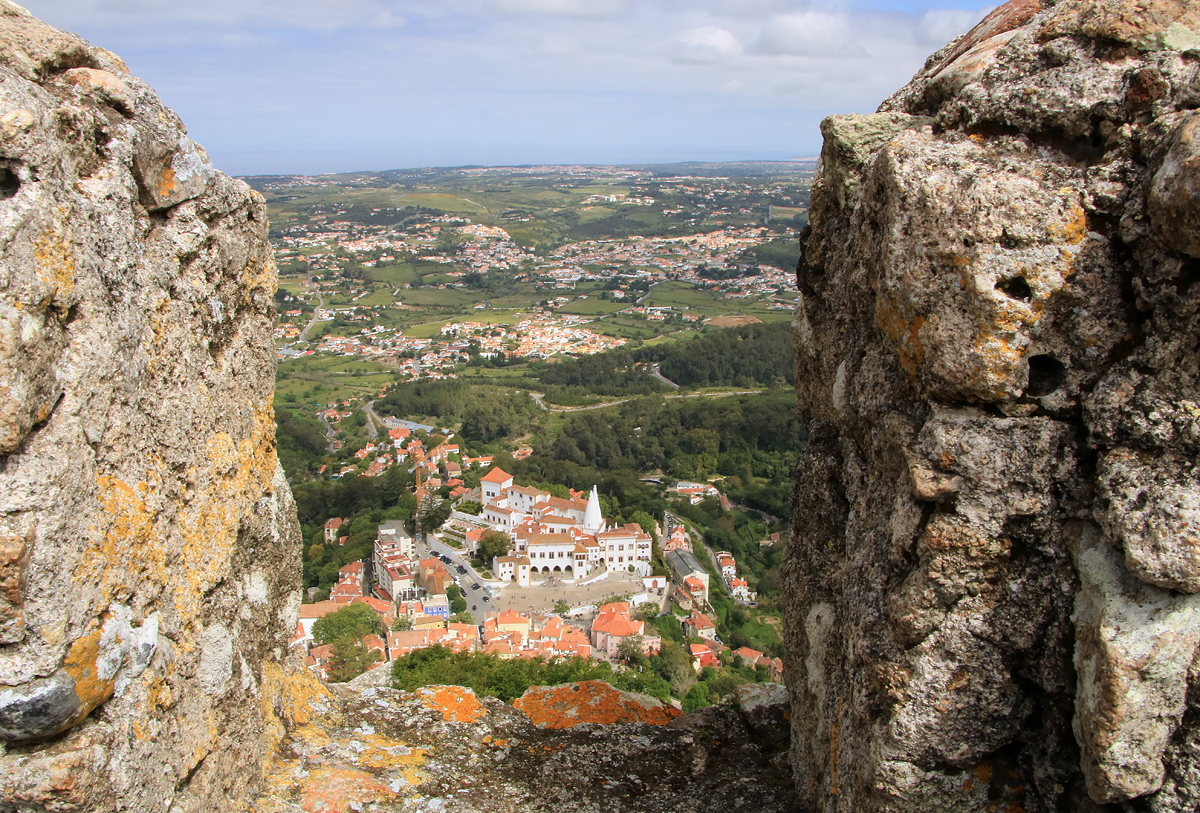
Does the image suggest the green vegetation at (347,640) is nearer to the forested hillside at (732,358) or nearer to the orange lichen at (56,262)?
the orange lichen at (56,262)

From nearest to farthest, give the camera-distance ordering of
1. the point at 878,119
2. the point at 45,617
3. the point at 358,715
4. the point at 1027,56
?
the point at 45,617 < the point at 1027,56 < the point at 878,119 < the point at 358,715

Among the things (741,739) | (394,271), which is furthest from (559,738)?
(394,271)

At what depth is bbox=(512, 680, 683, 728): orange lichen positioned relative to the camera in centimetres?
744

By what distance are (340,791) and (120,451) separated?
2.88m

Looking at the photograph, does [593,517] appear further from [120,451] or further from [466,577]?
[120,451]

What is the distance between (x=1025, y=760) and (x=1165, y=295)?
7.27 feet

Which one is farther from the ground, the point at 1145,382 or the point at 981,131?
the point at 981,131

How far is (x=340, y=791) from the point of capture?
212 inches

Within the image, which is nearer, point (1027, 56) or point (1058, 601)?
point (1058, 601)

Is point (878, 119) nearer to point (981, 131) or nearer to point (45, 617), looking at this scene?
point (981, 131)

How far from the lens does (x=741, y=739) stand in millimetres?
7113

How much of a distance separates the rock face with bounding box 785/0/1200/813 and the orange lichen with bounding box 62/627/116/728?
358cm

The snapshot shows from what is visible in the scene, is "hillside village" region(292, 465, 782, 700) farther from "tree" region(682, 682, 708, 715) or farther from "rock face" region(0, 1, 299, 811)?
"rock face" region(0, 1, 299, 811)

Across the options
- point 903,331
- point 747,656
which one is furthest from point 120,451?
point 747,656
